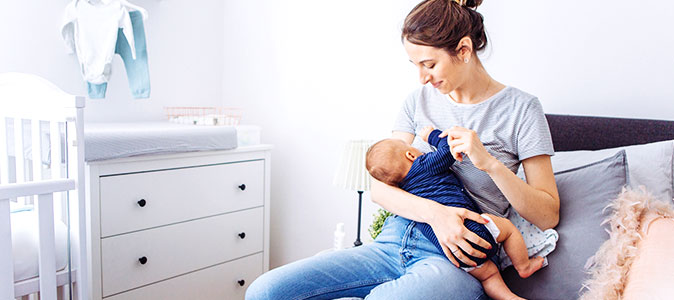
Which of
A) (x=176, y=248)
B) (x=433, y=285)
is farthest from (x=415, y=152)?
(x=176, y=248)

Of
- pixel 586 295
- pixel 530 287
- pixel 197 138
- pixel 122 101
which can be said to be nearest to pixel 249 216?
pixel 197 138

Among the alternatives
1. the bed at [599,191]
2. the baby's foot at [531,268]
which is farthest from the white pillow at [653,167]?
the baby's foot at [531,268]

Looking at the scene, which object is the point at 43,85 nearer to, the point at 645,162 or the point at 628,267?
the point at 628,267

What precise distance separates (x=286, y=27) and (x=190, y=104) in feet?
2.31

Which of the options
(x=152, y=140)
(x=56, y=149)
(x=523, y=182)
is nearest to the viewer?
(x=523, y=182)

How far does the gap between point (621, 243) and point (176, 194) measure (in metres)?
Result: 1.51

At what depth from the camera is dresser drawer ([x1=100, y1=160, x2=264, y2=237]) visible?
5.39 ft

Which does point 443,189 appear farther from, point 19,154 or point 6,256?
point 19,154

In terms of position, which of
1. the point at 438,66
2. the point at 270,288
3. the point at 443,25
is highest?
the point at 443,25

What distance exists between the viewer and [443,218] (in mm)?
1074

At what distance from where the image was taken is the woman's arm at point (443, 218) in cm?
104

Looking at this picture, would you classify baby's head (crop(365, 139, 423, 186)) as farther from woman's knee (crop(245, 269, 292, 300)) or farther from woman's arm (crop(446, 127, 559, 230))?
woman's knee (crop(245, 269, 292, 300))

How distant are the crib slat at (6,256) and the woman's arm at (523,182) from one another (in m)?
1.10

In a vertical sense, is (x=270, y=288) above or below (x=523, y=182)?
below
